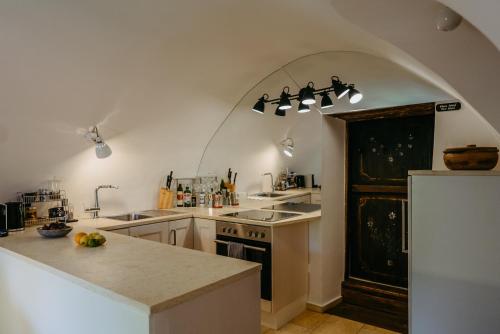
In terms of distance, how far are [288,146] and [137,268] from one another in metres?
2.52

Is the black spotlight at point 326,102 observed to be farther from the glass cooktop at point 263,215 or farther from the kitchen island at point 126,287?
the kitchen island at point 126,287

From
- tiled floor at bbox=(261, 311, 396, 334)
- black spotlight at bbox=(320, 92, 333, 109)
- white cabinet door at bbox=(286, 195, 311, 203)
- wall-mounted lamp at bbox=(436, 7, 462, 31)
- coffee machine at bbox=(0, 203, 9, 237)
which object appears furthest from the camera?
white cabinet door at bbox=(286, 195, 311, 203)

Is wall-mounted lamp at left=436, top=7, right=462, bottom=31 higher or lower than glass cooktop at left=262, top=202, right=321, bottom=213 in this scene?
higher

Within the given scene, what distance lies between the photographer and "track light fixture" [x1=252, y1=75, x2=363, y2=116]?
117 inches

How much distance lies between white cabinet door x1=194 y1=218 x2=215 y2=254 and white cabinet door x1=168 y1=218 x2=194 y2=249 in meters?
0.05

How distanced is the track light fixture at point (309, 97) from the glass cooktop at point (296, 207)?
1001mm

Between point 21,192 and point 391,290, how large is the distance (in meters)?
3.38

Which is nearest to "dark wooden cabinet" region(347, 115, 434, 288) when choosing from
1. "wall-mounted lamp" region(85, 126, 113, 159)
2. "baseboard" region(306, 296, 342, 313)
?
"baseboard" region(306, 296, 342, 313)

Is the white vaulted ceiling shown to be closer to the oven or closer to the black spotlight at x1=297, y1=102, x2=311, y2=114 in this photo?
the black spotlight at x1=297, y1=102, x2=311, y2=114

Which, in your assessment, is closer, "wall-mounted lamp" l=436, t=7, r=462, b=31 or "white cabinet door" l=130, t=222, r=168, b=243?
"wall-mounted lamp" l=436, t=7, r=462, b=31

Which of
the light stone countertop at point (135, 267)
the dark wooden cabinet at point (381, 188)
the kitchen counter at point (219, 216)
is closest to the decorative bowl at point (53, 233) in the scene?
the light stone countertop at point (135, 267)

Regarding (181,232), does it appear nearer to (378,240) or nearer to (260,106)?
(260,106)

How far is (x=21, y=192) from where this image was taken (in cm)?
267

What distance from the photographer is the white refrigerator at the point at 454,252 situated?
1.83m
